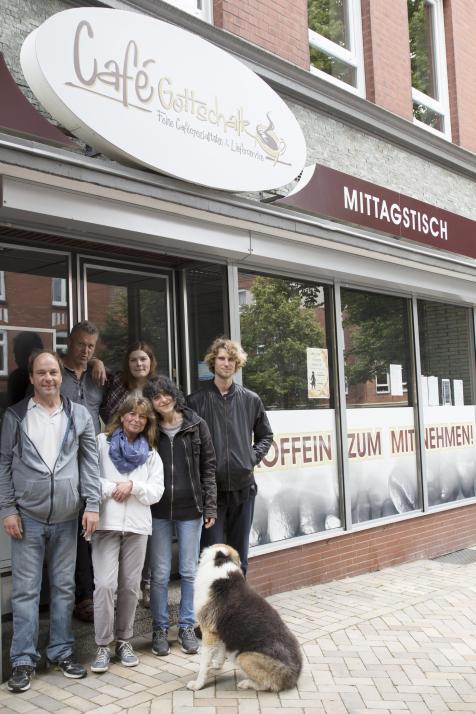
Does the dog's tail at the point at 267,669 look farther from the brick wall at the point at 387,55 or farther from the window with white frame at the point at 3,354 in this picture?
the brick wall at the point at 387,55

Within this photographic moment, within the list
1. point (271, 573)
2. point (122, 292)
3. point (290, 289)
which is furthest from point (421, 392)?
point (122, 292)

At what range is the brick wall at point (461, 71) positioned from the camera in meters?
10.2

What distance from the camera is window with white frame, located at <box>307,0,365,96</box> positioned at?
8.25 m

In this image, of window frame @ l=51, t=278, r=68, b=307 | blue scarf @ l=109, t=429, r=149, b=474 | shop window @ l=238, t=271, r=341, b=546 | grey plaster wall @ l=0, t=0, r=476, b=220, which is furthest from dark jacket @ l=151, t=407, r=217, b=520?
grey plaster wall @ l=0, t=0, r=476, b=220

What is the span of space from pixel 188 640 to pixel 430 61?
8.74 m

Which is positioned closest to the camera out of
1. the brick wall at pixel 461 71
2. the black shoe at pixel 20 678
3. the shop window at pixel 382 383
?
Result: the black shoe at pixel 20 678

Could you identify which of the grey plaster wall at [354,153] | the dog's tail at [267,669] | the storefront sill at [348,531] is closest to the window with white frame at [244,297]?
the grey plaster wall at [354,153]

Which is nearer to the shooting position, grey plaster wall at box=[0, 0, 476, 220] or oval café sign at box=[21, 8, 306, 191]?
oval café sign at box=[21, 8, 306, 191]

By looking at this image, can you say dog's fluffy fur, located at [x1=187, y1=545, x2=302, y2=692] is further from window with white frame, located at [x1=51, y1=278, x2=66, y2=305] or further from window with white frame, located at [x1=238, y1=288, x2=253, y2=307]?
window with white frame, located at [x1=238, y1=288, x2=253, y2=307]

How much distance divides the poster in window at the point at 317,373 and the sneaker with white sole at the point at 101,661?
10.7 feet

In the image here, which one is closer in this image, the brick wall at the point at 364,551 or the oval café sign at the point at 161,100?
the oval café sign at the point at 161,100

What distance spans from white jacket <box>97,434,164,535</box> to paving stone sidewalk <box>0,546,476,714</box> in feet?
2.94

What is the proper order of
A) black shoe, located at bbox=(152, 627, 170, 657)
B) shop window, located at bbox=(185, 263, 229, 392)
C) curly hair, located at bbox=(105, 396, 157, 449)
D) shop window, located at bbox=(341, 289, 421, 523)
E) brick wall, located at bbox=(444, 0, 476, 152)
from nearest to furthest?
curly hair, located at bbox=(105, 396, 157, 449) → black shoe, located at bbox=(152, 627, 170, 657) → shop window, located at bbox=(185, 263, 229, 392) → shop window, located at bbox=(341, 289, 421, 523) → brick wall, located at bbox=(444, 0, 476, 152)

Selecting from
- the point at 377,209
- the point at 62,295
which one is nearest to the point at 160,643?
the point at 62,295
